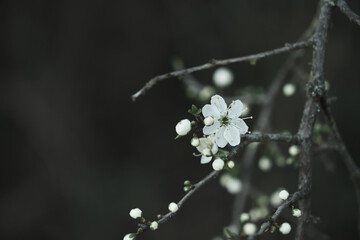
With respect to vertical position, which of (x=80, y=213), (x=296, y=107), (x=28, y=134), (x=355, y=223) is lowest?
(x=355, y=223)

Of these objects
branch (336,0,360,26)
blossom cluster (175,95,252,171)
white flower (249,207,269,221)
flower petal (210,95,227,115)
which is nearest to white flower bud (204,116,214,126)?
blossom cluster (175,95,252,171)

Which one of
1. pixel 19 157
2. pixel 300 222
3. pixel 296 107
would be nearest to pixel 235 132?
pixel 300 222

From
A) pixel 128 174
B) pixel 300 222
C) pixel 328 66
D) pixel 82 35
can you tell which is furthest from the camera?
pixel 128 174

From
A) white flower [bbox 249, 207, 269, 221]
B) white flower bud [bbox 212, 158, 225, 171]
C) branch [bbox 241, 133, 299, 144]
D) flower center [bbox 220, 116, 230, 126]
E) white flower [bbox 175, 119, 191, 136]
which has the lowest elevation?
white flower bud [bbox 212, 158, 225, 171]

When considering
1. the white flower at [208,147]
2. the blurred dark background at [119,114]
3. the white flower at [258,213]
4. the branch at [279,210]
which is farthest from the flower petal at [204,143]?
the blurred dark background at [119,114]

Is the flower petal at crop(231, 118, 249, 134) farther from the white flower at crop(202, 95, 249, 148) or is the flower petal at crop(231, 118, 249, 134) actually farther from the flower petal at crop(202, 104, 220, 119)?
the flower petal at crop(202, 104, 220, 119)

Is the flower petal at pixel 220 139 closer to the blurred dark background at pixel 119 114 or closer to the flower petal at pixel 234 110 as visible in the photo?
the flower petal at pixel 234 110

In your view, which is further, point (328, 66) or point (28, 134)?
point (28, 134)

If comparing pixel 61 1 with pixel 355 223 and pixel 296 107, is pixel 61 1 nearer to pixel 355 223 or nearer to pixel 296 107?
pixel 296 107
